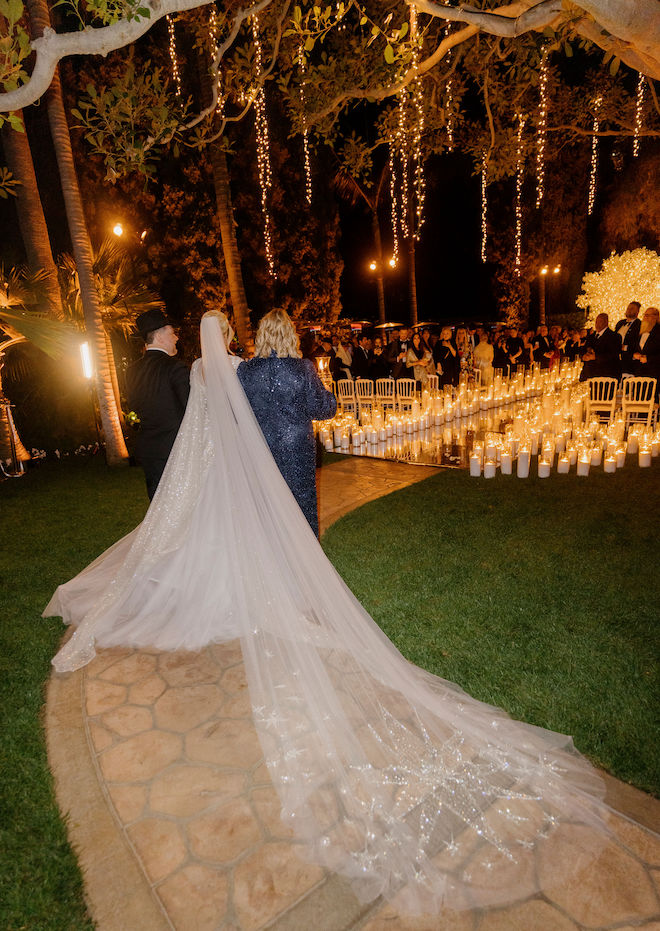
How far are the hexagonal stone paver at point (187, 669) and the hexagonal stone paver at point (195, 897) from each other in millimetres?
1325

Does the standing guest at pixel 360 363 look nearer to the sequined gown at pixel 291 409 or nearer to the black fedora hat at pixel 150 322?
the black fedora hat at pixel 150 322

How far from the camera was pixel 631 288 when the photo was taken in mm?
17172

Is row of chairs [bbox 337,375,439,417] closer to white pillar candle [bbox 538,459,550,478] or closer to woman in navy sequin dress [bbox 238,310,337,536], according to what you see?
white pillar candle [bbox 538,459,550,478]

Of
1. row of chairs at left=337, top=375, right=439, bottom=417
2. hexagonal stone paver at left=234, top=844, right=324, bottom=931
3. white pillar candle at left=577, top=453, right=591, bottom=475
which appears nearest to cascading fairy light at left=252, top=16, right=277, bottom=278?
row of chairs at left=337, top=375, right=439, bottom=417

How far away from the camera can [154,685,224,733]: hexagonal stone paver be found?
319 centimetres

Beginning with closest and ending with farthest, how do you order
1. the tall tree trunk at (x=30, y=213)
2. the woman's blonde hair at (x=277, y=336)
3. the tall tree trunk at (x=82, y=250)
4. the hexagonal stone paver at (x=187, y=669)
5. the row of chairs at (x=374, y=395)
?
the hexagonal stone paver at (x=187, y=669) → the woman's blonde hair at (x=277, y=336) → the tall tree trunk at (x=82, y=250) → the tall tree trunk at (x=30, y=213) → the row of chairs at (x=374, y=395)

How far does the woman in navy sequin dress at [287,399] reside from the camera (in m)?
3.86

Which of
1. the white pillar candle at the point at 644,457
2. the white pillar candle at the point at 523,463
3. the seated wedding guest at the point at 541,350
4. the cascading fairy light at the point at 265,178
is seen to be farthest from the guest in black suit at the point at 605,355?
the cascading fairy light at the point at 265,178

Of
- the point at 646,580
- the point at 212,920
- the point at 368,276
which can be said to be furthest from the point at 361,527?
the point at 368,276

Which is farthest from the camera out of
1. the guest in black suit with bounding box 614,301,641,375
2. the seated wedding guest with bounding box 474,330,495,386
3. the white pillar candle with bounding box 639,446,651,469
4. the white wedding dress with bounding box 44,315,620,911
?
the seated wedding guest with bounding box 474,330,495,386

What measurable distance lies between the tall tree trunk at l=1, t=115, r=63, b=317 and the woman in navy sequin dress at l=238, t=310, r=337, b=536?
7325 millimetres

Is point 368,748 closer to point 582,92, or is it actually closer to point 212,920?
point 212,920

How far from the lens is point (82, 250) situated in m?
8.83

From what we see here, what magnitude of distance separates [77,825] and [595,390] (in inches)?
396
